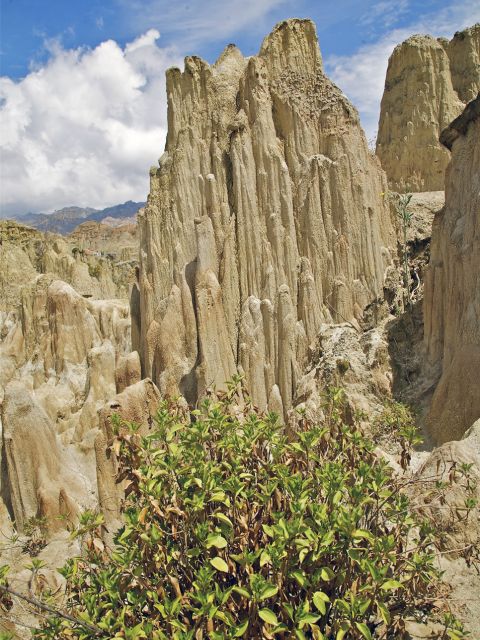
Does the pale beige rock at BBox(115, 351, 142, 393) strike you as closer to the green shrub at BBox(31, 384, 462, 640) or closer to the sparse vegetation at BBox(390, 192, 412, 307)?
the sparse vegetation at BBox(390, 192, 412, 307)

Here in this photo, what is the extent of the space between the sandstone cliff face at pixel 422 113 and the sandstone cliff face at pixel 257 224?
552 inches

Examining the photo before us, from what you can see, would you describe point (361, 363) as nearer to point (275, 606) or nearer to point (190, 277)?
point (190, 277)

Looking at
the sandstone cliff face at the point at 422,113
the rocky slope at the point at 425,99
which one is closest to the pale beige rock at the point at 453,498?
the rocky slope at the point at 425,99

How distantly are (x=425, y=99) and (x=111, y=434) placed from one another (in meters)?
30.2

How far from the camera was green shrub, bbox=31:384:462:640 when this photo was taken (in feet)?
13.0

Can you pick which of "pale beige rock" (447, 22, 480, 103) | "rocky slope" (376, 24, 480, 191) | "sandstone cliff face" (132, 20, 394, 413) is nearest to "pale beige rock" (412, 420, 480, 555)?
"sandstone cliff face" (132, 20, 394, 413)

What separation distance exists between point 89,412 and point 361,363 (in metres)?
10.1

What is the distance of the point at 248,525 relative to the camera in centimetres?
489

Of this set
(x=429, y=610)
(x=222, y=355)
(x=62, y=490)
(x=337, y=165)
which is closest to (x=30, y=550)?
(x=62, y=490)

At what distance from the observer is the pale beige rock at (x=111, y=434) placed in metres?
12.5

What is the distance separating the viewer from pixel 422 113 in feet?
103

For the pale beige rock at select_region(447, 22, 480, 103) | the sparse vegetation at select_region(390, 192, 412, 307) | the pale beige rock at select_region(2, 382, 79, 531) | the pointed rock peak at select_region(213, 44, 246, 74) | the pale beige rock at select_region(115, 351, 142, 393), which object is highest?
the pale beige rock at select_region(447, 22, 480, 103)

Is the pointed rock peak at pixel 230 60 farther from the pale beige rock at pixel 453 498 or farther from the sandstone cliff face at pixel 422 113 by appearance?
the pale beige rock at pixel 453 498

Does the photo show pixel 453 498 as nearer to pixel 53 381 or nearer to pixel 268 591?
pixel 268 591
